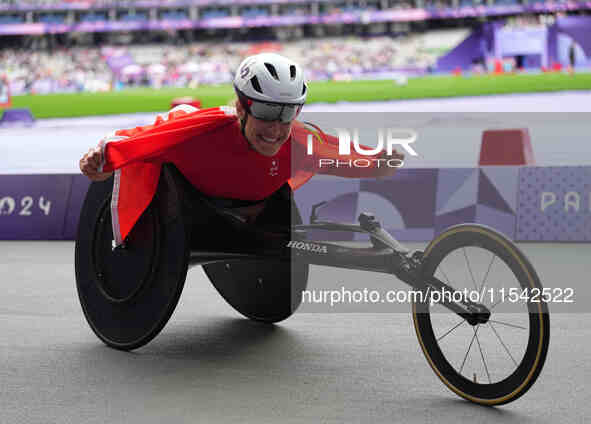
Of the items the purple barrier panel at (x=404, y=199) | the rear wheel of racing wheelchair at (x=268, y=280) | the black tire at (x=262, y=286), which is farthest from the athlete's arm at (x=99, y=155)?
the purple barrier panel at (x=404, y=199)

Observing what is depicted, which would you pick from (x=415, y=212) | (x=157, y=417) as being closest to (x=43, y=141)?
(x=415, y=212)

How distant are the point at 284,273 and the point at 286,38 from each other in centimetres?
6055

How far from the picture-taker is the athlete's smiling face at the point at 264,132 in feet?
12.6

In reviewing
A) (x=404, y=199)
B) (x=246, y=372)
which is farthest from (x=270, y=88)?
(x=404, y=199)

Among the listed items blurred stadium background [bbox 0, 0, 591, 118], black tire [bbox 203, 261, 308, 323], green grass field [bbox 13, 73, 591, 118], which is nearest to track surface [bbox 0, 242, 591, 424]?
black tire [bbox 203, 261, 308, 323]

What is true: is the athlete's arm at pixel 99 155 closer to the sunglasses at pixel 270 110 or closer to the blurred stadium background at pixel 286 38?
the sunglasses at pixel 270 110

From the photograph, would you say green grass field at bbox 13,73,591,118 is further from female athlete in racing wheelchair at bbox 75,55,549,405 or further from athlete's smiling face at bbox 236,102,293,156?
athlete's smiling face at bbox 236,102,293,156

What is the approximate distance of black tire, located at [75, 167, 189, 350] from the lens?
13.2 ft

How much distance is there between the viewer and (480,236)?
339cm

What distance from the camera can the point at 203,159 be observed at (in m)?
4.04

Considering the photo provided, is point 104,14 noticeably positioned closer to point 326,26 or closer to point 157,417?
point 326,26

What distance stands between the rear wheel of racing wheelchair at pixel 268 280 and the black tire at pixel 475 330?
1024mm

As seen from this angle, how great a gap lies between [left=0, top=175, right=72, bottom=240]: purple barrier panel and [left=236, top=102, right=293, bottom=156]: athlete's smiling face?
468 centimetres

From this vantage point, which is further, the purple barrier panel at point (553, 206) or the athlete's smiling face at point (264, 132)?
the purple barrier panel at point (553, 206)
